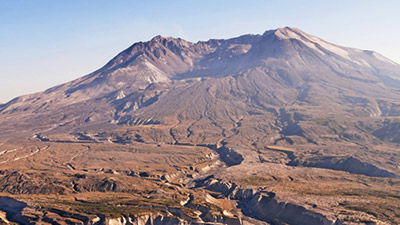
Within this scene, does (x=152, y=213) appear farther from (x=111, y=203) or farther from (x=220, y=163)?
(x=220, y=163)

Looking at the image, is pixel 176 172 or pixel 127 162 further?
pixel 127 162

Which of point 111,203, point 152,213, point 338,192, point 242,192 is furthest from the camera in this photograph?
point 242,192

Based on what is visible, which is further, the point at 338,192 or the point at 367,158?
the point at 367,158

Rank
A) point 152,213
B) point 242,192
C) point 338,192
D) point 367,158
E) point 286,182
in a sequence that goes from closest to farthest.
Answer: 1. point 152,213
2. point 338,192
3. point 242,192
4. point 286,182
5. point 367,158

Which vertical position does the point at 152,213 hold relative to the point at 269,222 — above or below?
above

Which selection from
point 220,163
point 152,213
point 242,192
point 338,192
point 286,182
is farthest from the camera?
point 220,163

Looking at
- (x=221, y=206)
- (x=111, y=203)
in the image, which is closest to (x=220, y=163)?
(x=221, y=206)

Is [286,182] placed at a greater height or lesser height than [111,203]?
lesser

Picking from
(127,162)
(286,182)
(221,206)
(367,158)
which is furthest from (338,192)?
(127,162)

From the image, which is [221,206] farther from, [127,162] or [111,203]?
[127,162]
